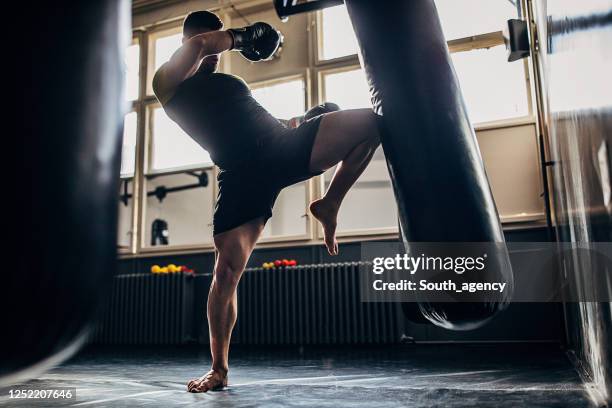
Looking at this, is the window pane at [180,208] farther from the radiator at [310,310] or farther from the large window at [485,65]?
the large window at [485,65]

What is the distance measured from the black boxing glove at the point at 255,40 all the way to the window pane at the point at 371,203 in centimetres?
256

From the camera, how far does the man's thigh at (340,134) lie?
117 centimetres

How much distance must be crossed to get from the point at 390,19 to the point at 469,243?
1.47 ft

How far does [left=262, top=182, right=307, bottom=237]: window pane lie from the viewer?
422 centimetres

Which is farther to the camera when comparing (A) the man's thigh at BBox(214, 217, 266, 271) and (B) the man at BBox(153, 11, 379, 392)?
(A) the man's thigh at BBox(214, 217, 266, 271)

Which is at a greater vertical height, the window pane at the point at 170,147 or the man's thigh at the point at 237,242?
the window pane at the point at 170,147

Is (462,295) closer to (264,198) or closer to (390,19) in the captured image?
(390,19)

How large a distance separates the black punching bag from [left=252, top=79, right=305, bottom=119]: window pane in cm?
323

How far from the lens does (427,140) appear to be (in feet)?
2.99

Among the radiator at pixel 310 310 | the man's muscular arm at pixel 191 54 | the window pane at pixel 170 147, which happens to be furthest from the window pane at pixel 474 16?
the man's muscular arm at pixel 191 54

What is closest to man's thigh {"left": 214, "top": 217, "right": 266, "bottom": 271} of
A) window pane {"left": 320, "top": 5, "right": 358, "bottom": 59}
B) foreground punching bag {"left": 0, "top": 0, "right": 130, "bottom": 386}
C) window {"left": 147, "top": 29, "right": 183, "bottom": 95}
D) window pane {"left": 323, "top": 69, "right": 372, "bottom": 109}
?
foreground punching bag {"left": 0, "top": 0, "right": 130, "bottom": 386}

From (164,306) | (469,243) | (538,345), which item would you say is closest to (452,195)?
(469,243)

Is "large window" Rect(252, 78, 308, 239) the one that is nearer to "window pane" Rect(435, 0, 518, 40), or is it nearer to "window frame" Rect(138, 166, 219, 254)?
"window frame" Rect(138, 166, 219, 254)

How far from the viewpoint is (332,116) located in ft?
3.97
